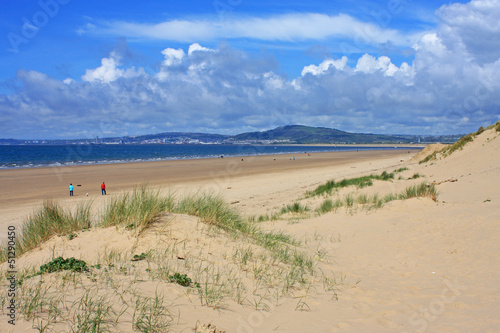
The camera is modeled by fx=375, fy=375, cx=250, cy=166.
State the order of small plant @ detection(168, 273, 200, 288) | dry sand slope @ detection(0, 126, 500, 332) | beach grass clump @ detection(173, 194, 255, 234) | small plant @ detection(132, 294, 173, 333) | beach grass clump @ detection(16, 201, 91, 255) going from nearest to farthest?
1. small plant @ detection(132, 294, 173, 333)
2. dry sand slope @ detection(0, 126, 500, 332)
3. small plant @ detection(168, 273, 200, 288)
4. beach grass clump @ detection(16, 201, 91, 255)
5. beach grass clump @ detection(173, 194, 255, 234)

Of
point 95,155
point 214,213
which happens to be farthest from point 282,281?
point 95,155

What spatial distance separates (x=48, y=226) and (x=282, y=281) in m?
4.44

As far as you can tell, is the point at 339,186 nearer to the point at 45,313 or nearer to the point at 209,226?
the point at 209,226

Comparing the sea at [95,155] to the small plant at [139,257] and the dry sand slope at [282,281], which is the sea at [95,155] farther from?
the small plant at [139,257]

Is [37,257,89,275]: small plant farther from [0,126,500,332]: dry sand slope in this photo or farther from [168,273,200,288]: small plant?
[168,273,200,288]: small plant

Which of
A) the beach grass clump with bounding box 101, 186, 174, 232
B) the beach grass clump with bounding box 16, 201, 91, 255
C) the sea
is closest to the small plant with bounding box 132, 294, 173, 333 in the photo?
the beach grass clump with bounding box 101, 186, 174, 232

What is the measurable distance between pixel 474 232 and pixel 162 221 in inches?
287

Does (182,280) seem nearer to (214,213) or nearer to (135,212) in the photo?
(135,212)

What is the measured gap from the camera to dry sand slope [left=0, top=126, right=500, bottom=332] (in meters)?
4.21

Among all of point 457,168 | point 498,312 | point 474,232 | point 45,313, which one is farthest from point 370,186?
point 45,313

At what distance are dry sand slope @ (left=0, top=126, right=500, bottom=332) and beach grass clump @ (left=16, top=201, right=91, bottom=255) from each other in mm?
307

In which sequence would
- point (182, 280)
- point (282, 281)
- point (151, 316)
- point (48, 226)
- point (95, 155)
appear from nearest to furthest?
point (151, 316), point (182, 280), point (282, 281), point (48, 226), point (95, 155)

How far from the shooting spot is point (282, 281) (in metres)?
5.66

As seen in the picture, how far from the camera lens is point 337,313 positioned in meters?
4.75
